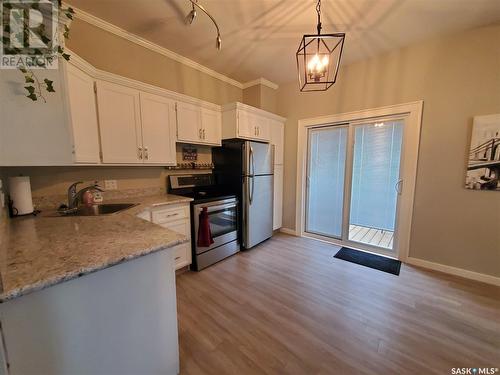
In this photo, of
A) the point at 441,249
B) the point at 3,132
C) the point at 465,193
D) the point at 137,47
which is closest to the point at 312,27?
the point at 137,47

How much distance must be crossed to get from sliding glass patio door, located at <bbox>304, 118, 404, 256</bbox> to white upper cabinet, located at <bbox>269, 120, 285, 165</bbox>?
50 centimetres

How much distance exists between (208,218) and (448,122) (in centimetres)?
313

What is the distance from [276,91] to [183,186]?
254 cm

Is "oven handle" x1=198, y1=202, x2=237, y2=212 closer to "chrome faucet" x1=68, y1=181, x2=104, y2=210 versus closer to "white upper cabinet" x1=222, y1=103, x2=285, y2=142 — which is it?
"white upper cabinet" x1=222, y1=103, x2=285, y2=142

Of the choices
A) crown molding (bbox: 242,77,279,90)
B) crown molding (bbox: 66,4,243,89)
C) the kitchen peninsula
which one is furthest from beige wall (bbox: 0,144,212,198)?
crown molding (bbox: 242,77,279,90)

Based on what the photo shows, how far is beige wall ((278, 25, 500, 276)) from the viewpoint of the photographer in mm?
2234

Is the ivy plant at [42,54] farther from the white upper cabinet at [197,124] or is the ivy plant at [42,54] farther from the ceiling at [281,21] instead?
the white upper cabinet at [197,124]

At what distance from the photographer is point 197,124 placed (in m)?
2.86

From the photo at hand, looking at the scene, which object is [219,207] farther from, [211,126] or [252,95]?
[252,95]

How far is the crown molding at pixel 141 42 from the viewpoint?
2.08 meters

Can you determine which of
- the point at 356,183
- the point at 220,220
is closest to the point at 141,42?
the point at 220,220

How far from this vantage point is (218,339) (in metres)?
1.62

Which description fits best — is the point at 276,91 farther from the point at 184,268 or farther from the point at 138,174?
the point at 184,268

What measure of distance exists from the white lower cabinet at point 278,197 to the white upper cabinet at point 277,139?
17 centimetres
